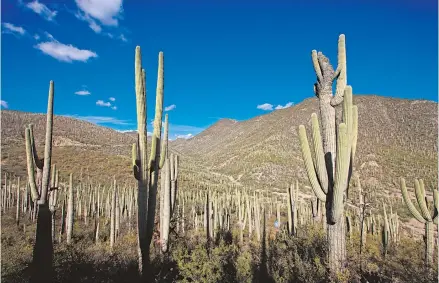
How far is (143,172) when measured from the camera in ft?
16.9

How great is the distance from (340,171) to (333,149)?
66 centimetres

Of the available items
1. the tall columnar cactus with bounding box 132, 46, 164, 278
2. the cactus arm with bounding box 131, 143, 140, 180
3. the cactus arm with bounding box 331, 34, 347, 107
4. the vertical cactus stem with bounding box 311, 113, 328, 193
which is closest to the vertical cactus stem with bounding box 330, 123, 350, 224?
the vertical cactus stem with bounding box 311, 113, 328, 193

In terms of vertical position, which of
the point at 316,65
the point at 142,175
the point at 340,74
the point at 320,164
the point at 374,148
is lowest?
the point at 142,175

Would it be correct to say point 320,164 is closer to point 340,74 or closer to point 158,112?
point 340,74

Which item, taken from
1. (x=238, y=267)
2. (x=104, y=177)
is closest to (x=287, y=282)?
(x=238, y=267)

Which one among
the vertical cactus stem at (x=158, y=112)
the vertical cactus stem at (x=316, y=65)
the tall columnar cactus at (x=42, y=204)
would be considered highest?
the vertical cactus stem at (x=316, y=65)

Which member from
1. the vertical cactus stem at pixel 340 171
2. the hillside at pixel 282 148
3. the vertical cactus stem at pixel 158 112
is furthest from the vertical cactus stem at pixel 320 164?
the hillside at pixel 282 148

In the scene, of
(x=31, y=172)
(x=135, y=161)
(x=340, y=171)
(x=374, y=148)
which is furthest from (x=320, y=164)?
(x=374, y=148)

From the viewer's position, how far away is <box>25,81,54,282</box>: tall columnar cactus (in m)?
4.89

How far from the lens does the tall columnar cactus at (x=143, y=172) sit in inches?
201

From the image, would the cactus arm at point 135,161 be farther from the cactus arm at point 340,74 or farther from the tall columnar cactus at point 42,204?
the cactus arm at point 340,74

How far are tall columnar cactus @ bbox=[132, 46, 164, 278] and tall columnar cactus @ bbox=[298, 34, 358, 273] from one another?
3.15 meters

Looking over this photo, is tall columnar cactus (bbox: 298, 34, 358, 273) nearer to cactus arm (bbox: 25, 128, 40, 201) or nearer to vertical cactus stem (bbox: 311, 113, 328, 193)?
vertical cactus stem (bbox: 311, 113, 328, 193)

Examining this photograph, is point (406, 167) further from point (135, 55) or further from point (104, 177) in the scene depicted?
point (135, 55)
